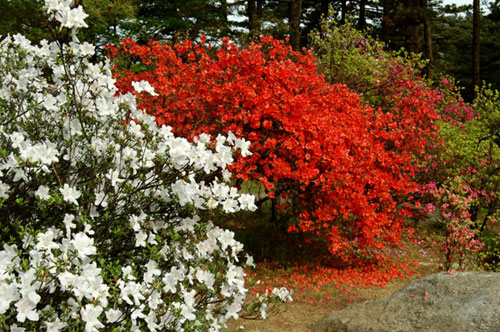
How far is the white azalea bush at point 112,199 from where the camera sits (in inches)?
89.8

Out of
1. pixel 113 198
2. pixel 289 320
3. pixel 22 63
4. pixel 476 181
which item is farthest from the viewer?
pixel 476 181

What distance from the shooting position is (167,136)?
290 centimetres

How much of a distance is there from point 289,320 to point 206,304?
312 centimetres

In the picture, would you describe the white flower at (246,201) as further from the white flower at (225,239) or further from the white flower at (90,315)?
the white flower at (90,315)

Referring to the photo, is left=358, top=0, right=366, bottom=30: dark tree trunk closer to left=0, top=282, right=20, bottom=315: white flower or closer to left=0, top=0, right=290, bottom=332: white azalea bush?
left=0, top=0, right=290, bottom=332: white azalea bush

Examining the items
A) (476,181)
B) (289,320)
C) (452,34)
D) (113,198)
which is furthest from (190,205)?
(452,34)

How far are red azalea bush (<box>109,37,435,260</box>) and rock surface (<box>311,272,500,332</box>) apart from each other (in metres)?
1.83

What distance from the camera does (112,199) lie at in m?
2.62

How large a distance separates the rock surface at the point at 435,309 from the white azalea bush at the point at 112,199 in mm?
1977

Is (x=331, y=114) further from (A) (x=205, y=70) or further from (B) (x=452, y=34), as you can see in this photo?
(B) (x=452, y=34)

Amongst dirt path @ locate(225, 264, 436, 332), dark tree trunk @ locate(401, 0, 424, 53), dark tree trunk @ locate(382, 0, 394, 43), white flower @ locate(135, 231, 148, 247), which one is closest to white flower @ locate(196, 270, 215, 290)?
white flower @ locate(135, 231, 148, 247)

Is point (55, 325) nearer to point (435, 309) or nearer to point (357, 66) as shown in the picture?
point (435, 309)

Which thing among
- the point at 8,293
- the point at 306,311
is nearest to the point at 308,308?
the point at 306,311

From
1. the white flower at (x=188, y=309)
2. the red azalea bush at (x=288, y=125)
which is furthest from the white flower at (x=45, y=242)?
the red azalea bush at (x=288, y=125)
